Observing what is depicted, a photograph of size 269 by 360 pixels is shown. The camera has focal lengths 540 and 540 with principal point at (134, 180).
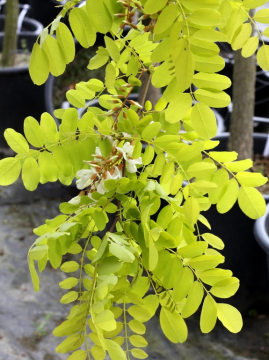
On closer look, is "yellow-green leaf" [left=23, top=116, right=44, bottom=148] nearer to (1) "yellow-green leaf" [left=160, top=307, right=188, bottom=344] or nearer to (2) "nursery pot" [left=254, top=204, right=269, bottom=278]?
(1) "yellow-green leaf" [left=160, top=307, right=188, bottom=344]

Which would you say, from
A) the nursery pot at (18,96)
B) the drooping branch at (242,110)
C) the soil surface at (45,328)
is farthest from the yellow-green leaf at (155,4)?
the nursery pot at (18,96)

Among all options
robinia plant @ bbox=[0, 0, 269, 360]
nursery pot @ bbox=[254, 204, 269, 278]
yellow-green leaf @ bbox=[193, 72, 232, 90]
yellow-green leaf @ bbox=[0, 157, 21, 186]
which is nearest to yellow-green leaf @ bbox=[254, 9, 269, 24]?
robinia plant @ bbox=[0, 0, 269, 360]

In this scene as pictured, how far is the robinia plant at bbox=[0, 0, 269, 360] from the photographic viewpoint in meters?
0.74

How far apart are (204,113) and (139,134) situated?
13cm

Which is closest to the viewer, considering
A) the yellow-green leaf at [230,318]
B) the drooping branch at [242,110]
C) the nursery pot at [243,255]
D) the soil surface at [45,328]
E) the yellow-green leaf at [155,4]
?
the yellow-green leaf at [155,4]

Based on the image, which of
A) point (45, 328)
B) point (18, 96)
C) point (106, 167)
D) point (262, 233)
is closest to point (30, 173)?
point (106, 167)

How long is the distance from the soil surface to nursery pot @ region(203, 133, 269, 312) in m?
0.08

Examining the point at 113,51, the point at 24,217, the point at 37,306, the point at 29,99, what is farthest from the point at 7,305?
the point at 113,51

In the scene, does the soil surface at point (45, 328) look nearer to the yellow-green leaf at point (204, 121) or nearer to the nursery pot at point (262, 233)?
the nursery pot at point (262, 233)

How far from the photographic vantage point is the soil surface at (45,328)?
7.60ft

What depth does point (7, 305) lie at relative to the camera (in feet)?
8.51

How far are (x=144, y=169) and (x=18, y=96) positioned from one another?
10.3ft

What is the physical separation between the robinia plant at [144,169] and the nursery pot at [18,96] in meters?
2.97

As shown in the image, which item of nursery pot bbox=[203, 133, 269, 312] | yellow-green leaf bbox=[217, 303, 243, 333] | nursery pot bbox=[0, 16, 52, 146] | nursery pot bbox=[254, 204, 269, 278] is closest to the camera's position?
yellow-green leaf bbox=[217, 303, 243, 333]
